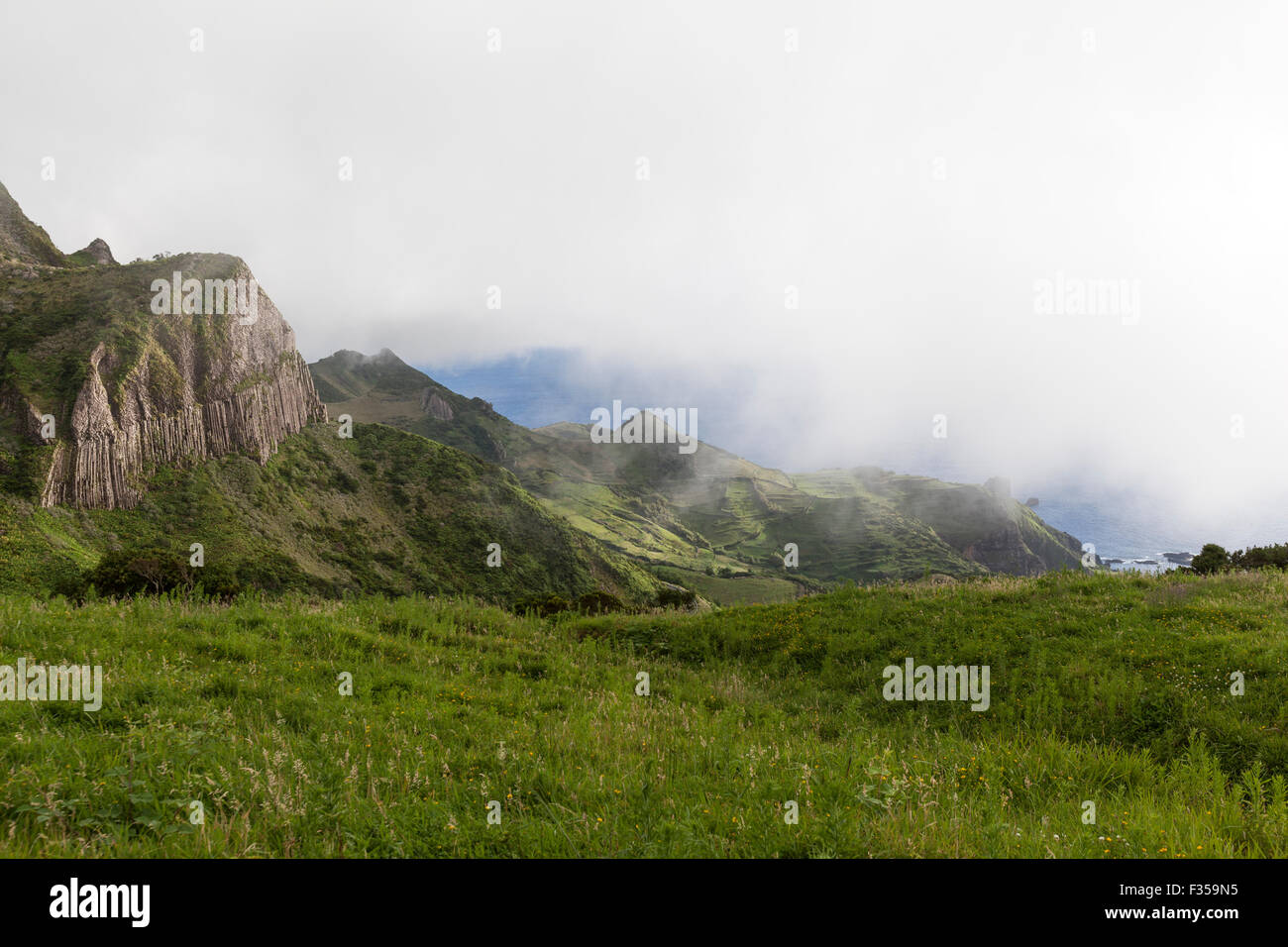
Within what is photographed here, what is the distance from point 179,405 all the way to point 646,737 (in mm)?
167582

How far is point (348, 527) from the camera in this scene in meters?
150

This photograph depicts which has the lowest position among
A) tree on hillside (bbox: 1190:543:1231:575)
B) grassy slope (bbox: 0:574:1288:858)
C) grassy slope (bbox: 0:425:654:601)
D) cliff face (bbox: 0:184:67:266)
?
grassy slope (bbox: 0:574:1288:858)

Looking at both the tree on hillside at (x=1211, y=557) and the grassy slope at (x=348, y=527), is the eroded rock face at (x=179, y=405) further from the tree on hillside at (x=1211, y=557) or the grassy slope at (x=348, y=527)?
the tree on hillside at (x=1211, y=557)

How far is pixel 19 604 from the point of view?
10.9 m

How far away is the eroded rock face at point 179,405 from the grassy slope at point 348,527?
14.8ft

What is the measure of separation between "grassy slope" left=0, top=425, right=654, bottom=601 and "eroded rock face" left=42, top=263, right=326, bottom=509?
14.8ft

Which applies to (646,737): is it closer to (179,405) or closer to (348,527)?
(348,527)

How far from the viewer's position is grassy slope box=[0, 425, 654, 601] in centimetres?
9694

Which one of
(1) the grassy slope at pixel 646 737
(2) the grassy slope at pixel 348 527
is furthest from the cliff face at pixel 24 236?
(1) the grassy slope at pixel 646 737

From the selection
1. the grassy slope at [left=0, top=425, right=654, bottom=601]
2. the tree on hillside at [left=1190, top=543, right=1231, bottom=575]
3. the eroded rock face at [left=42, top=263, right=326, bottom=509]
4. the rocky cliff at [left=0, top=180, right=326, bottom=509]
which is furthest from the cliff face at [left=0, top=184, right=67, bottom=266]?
the tree on hillside at [left=1190, top=543, right=1231, bottom=575]

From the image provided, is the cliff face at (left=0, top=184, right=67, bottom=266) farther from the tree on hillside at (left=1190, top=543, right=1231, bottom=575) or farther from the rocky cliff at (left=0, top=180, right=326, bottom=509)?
the tree on hillside at (left=1190, top=543, right=1231, bottom=575)

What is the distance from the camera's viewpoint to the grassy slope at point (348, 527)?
96.9 metres

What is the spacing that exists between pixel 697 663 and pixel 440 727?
331 inches
